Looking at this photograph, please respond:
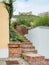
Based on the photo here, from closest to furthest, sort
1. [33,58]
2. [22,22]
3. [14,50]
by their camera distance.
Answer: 1. [33,58]
2. [14,50]
3. [22,22]

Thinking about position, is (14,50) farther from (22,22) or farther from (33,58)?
(22,22)

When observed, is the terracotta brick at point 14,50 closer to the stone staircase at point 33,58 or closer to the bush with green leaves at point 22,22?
the stone staircase at point 33,58

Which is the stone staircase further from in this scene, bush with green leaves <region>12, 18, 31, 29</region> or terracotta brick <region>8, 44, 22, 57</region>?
bush with green leaves <region>12, 18, 31, 29</region>

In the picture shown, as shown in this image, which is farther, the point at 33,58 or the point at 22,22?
the point at 22,22

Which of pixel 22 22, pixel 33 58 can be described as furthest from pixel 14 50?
pixel 22 22

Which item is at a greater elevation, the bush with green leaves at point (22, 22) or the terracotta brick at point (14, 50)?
the bush with green leaves at point (22, 22)

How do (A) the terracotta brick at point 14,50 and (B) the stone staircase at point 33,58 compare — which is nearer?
(B) the stone staircase at point 33,58

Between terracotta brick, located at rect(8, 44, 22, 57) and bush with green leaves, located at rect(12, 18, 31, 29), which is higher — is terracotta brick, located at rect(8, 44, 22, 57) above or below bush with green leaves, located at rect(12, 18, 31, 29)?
below

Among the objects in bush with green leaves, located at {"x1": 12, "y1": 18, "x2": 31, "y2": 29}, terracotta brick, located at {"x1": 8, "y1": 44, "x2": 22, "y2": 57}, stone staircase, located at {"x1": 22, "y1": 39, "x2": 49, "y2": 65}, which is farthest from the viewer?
bush with green leaves, located at {"x1": 12, "y1": 18, "x2": 31, "y2": 29}

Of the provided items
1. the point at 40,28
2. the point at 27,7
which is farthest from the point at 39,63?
the point at 27,7

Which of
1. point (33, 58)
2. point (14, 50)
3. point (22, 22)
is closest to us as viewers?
point (33, 58)

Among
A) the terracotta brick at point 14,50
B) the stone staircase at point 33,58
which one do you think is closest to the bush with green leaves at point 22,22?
the stone staircase at point 33,58

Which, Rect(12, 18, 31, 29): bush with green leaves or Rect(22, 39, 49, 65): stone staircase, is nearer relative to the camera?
Rect(22, 39, 49, 65): stone staircase

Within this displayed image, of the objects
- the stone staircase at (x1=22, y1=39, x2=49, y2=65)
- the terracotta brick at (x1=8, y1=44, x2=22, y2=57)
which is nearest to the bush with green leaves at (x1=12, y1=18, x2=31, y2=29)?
the stone staircase at (x1=22, y1=39, x2=49, y2=65)
